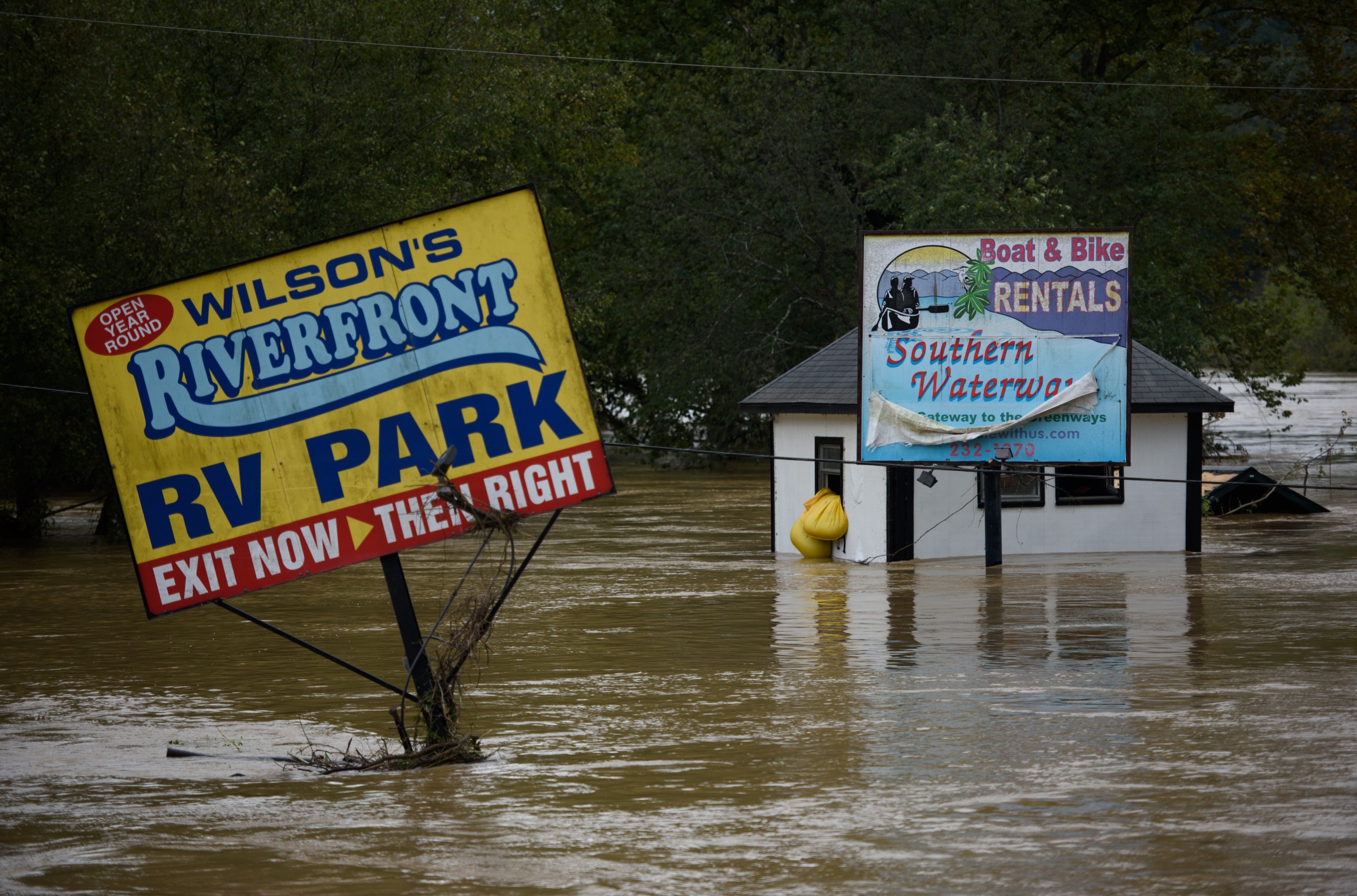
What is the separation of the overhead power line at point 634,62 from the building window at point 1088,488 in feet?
57.0

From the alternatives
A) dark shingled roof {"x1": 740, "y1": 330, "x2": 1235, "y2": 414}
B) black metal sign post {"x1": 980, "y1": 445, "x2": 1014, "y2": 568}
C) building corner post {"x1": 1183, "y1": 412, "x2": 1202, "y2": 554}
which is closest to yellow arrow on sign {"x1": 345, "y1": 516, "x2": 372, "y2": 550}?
black metal sign post {"x1": 980, "y1": 445, "x2": 1014, "y2": 568}

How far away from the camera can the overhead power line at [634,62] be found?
3312 centimetres

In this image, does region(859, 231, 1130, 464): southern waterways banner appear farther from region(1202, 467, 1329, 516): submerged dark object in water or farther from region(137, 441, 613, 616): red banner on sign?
region(137, 441, 613, 616): red banner on sign

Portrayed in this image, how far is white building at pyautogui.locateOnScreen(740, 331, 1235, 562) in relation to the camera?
26.5m

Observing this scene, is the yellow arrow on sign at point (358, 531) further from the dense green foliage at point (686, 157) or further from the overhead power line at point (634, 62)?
the overhead power line at point (634, 62)

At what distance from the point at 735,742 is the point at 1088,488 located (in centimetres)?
1610

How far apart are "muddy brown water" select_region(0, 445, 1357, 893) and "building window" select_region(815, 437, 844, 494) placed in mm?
3393

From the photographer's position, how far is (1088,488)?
27.7 meters

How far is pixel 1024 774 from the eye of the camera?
37.6ft

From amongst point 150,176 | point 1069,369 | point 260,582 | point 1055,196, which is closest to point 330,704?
point 260,582

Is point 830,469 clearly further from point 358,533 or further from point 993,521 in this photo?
point 358,533

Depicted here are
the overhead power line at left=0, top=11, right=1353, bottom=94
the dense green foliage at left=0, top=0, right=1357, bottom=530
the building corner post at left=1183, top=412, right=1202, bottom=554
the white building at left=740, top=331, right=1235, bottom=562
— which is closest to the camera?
the white building at left=740, top=331, right=1235, bottom=562

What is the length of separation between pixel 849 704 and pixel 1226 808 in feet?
14.4

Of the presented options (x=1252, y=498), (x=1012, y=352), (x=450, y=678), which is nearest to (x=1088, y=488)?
(x=1012, y=352)
